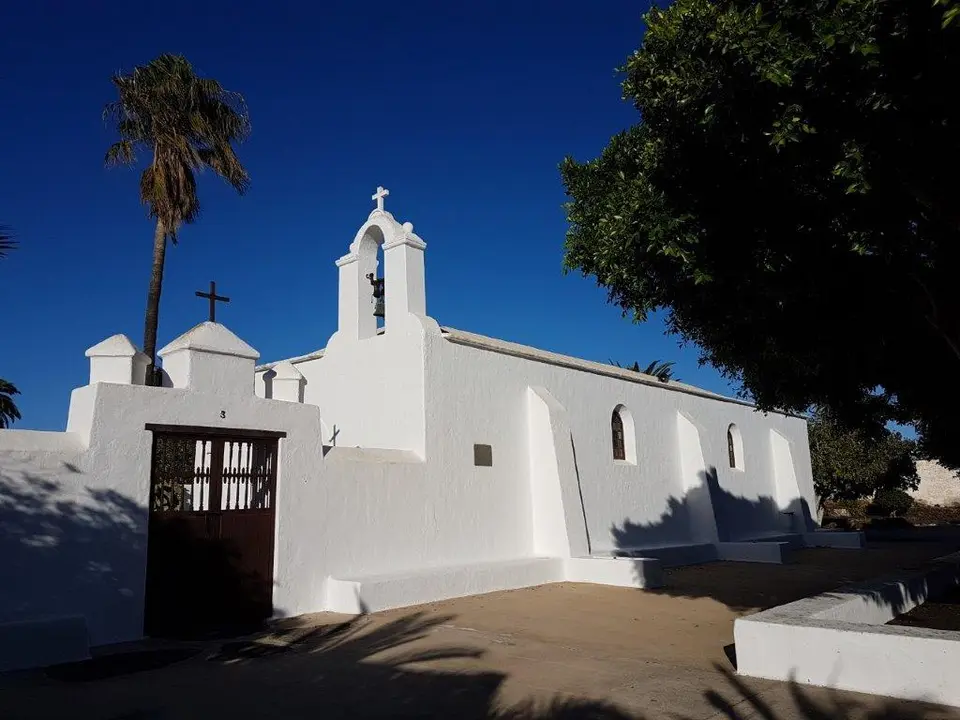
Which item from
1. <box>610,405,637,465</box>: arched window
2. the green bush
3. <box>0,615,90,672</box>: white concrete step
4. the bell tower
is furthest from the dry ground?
the green bush

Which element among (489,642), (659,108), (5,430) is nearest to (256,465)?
(5,430)

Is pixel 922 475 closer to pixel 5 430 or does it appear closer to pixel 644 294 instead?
pixel 644 294

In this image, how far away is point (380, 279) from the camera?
47.8 feet

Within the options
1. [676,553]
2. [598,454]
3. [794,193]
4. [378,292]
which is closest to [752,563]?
[676,553]

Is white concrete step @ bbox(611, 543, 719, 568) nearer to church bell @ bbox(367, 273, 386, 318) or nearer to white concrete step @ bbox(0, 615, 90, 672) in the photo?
church bell @ bbox(367, 273, 386, 318)

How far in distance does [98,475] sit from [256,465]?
2.17 meters

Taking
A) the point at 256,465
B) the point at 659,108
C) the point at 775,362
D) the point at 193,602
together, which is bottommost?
the point at 193,602

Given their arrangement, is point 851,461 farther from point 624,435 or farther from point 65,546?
point 65,546

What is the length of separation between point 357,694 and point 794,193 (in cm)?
627

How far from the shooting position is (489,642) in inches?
328

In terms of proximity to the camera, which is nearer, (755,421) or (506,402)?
(506,402)

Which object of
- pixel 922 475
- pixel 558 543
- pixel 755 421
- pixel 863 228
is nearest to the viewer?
pixel 863 228

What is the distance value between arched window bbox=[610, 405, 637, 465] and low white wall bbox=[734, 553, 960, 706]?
10.3 metres

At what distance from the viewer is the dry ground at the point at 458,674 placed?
226 inches
